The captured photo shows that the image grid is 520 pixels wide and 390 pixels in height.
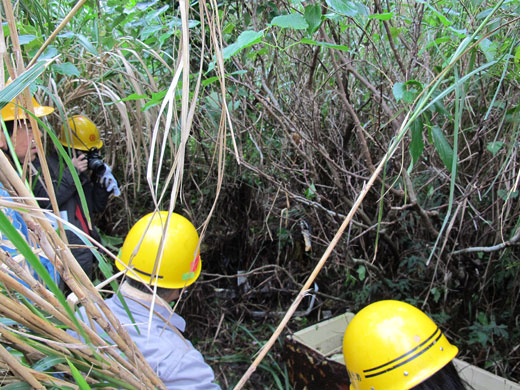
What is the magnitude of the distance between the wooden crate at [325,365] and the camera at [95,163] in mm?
1805

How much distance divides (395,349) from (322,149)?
0.98m

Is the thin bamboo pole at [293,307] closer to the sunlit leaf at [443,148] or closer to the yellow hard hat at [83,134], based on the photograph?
the sunlit leaf at [443,148]

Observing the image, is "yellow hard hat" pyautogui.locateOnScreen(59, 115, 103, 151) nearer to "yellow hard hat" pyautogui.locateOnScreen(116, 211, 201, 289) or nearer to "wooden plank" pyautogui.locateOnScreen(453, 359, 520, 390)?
"yellow hard hat" pyautogui.locateOnScreen(116, 211, 201, 289)

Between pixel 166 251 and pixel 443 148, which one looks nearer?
pixel 443 148

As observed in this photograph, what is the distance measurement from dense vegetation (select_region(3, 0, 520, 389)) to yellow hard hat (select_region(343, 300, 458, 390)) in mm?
405

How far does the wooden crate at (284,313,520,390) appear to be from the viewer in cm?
195

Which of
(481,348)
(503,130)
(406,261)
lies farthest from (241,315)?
(503,130)

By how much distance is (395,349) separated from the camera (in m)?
1.38

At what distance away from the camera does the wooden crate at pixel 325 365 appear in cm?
195

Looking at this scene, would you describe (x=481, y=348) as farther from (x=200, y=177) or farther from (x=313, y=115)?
(x=200, y=177)

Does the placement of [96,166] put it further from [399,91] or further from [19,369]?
[19,369]

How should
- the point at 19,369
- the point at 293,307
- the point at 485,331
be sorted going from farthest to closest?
the point at 485,331, the point at 293,307, the point at 19,369

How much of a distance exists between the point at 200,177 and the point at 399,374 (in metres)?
2.22

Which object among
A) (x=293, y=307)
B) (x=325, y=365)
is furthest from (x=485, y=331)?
(x=293, y=307)
